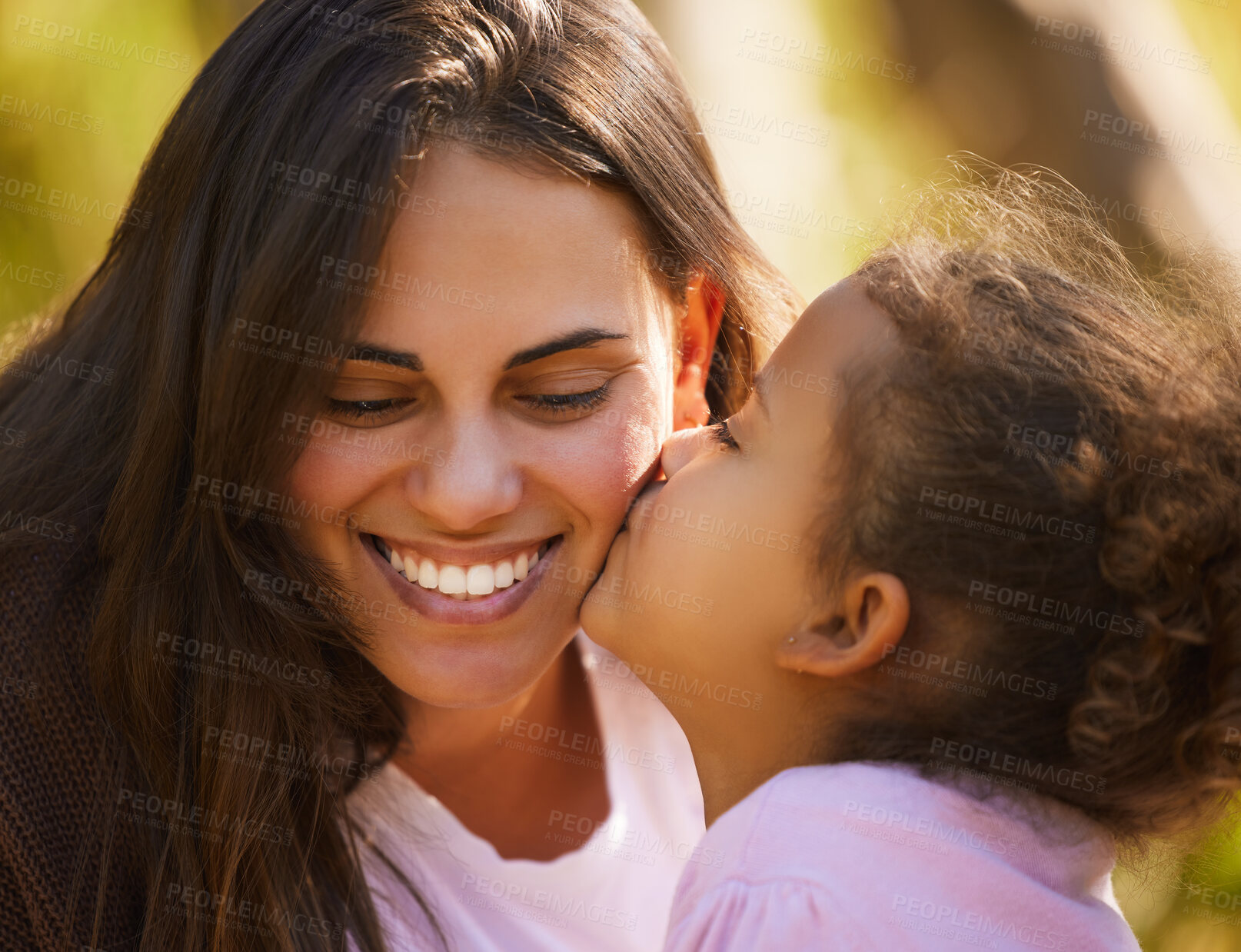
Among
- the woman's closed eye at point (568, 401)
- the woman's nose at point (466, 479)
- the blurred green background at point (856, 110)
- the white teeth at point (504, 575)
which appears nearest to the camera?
the woman's nose at point (466, 479)

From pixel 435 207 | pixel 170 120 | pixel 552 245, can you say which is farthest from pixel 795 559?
pixel 170 120

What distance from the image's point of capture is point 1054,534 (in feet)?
5.05

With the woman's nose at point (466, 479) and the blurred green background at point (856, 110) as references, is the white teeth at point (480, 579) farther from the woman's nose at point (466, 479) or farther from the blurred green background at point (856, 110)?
the blurred green background at point (856, 110)

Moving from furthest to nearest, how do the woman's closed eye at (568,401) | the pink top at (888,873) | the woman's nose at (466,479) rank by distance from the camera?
the woman's closed eye at (568,401)
the woman's nose at (466,479)
the pink top at (888,873)

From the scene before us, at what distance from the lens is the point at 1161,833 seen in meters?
1.71

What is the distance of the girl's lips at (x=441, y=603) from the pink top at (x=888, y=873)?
561 millimetres

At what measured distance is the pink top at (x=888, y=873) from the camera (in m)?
1.47

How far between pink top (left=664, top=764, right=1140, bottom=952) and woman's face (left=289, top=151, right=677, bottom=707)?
57 centimetres

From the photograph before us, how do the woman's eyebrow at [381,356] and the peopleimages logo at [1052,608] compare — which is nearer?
the peopleimages logo at [1052,608]

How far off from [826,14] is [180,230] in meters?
3.82

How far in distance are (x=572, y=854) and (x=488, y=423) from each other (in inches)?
43.1

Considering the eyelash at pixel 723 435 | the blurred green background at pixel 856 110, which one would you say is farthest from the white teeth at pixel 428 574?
the blurred green background at pixel 856 110

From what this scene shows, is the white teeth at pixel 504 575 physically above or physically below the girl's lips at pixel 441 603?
above

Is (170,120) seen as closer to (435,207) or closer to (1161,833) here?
(435,207)
